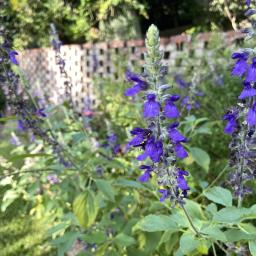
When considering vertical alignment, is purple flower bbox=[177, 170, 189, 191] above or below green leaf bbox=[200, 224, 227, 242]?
above

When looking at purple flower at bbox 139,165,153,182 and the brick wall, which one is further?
the brick wall

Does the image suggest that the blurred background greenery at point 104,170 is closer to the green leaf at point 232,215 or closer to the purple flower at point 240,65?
the green leaf at point 232,215

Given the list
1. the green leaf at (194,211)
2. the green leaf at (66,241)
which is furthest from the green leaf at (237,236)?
the green leaf at (66,241)

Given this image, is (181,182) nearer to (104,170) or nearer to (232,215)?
(232,215)

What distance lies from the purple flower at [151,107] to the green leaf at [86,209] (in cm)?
94

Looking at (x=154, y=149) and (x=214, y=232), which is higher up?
(x=154, y=149)

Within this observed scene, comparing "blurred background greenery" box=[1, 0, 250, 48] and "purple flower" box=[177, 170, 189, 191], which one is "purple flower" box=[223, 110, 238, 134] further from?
"blurred background greenery" box=[1, 0, 250, 48]

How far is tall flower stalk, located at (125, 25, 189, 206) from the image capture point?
3.98 ft

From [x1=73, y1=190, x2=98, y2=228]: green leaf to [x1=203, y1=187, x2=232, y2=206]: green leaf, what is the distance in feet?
2.09

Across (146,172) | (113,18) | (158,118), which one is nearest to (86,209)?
(146,172)

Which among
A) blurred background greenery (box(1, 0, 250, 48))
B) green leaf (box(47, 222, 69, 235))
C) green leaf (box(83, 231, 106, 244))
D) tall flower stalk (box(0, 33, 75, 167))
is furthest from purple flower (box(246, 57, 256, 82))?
blurred background greenery (box(1, 0, 250, 48))

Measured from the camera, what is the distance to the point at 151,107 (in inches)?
47.5

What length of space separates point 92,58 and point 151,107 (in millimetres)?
5206

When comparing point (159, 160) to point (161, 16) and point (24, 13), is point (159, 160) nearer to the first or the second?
point (24, 13)
